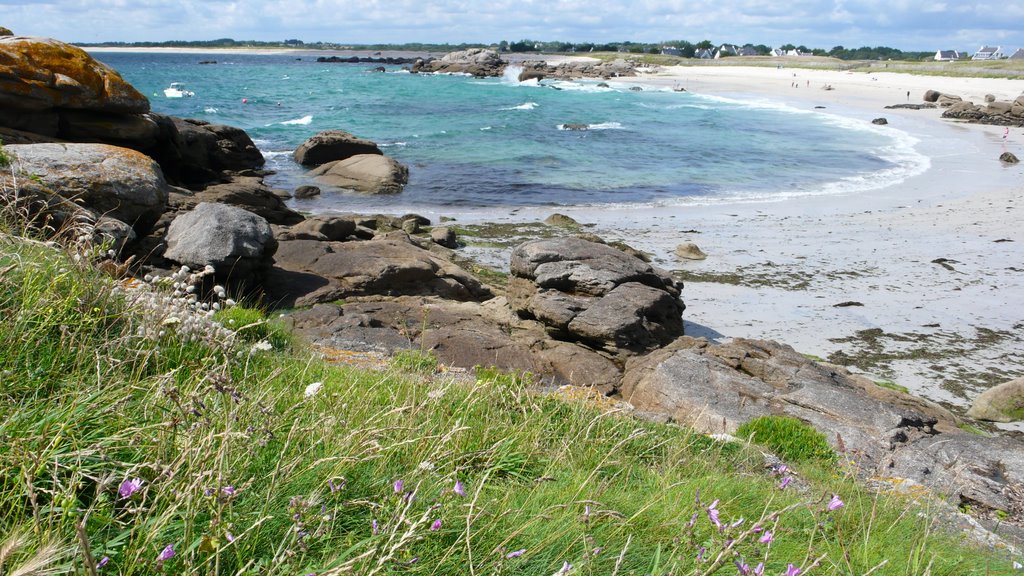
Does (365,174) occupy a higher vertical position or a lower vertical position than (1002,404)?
higher

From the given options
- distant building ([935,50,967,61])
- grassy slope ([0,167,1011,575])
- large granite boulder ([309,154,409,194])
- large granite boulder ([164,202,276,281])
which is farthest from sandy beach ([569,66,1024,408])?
distant building ([935,50,967,61])

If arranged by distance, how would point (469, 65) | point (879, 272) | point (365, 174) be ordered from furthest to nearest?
point (469, 65), point (365, 174), point (879, 272)

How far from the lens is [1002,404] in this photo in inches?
420

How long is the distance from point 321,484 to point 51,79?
1467cm

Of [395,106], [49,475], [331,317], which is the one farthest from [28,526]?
[395,106]

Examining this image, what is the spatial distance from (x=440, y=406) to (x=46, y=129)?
1334 centimetres

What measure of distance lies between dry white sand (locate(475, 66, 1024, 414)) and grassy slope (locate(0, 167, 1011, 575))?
9.57 m

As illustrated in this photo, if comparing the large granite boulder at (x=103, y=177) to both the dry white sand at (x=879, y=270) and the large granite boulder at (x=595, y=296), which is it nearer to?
the large granite boulder at (x=595, y=296)

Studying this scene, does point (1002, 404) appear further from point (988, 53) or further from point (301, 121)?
point (988, 53)

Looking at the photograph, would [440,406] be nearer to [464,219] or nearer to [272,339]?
[272,339]

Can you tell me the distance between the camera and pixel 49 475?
2.35 meters

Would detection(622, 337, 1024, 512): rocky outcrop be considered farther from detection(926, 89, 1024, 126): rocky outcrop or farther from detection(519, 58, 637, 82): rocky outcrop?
detection(519, 58, 637, 82): rocky outcrop

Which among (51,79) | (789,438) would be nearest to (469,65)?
(51,79)

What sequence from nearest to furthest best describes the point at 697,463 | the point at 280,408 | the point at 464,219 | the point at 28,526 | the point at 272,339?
the point at 28,526
the point at 280,408
the point at 697,463
the point at 272,339
the point at 464,219
